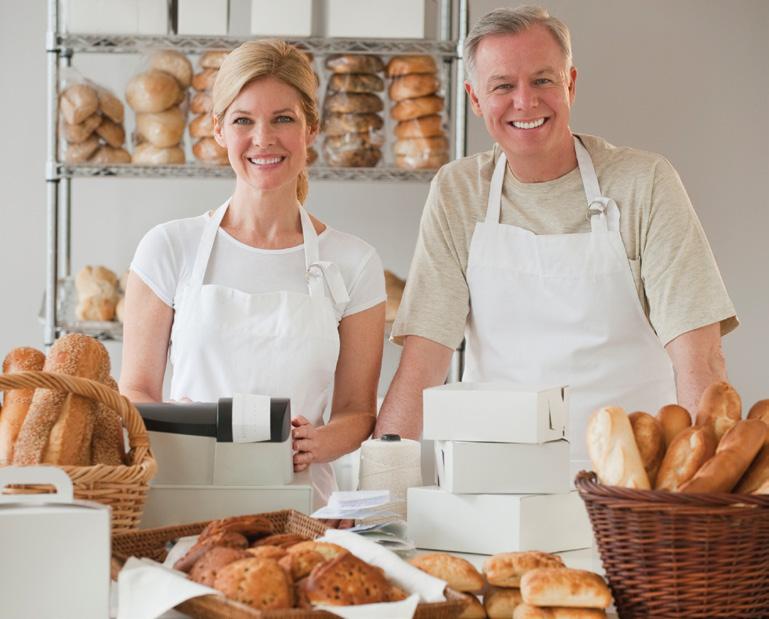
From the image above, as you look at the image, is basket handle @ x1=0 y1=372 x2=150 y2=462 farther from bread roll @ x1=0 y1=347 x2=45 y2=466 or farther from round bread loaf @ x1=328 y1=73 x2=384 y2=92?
round bread loaf @ x1=328 y1=73 x2=384 y2=92

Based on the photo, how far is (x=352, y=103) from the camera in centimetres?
335

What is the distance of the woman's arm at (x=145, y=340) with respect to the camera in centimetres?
210

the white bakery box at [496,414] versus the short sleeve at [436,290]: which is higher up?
the short sleeve at [436,290]

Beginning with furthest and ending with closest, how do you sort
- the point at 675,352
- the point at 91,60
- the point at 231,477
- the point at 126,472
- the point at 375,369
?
the point at 91,60 < the point at 375,369 < the point at 675,352 < the point at 231,477 < the point at 126,472

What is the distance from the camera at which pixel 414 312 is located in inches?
85.7

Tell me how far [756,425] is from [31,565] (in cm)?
79

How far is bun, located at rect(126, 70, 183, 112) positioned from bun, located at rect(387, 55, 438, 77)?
0.69m

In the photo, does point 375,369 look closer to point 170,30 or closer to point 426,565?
point 426,565

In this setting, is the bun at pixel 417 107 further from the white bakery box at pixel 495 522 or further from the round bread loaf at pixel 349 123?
the white bakery box at pixel 495 522

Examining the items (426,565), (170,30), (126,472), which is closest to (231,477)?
(126,472)

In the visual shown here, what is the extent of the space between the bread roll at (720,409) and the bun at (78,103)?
2.58 m

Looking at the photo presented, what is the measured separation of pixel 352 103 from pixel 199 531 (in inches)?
86.4

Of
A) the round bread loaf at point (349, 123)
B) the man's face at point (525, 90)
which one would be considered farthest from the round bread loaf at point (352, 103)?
the man's face at point (525, 90)

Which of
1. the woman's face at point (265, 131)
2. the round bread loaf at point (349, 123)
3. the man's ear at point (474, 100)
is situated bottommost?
the woman's face at point (265, 131)
